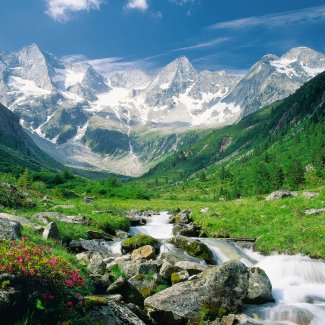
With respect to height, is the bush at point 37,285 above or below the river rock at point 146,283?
above

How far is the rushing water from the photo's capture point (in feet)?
70.6

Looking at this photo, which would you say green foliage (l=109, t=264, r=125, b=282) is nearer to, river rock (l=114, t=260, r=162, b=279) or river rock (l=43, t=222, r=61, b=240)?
river rock (l=114, t=260, r=162, b=279)

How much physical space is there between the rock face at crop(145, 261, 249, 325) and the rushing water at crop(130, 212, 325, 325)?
1.49 m

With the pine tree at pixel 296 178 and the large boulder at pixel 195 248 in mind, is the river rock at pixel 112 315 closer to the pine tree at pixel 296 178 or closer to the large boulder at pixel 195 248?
the large boulder at pixel 195 248

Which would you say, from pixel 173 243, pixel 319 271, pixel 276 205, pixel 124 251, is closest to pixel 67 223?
pixel 124 251

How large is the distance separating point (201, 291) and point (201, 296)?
258 mm

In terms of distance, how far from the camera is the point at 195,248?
1315 inches

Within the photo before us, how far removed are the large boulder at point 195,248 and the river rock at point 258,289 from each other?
820 cm

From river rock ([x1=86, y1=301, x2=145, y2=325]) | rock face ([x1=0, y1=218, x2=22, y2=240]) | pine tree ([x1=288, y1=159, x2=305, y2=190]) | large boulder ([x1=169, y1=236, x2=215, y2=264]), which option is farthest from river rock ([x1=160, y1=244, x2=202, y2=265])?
pine tree ([x1=288, y1=159, x2=305, y2=190])

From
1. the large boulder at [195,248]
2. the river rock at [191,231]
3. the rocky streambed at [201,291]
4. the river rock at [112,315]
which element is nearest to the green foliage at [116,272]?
the rocky streambed at [201,291]

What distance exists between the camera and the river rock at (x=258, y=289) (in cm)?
2311

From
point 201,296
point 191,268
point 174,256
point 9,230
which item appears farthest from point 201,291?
point 9,230

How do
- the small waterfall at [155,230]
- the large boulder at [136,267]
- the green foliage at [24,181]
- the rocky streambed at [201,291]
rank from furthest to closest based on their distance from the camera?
the green foliage at [24,181]
the small waterfall at [155,230]
the large boulder at [136,267]
the rocky streambed at [201,291]

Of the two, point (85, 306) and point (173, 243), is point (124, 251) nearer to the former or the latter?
point (173, 243)
